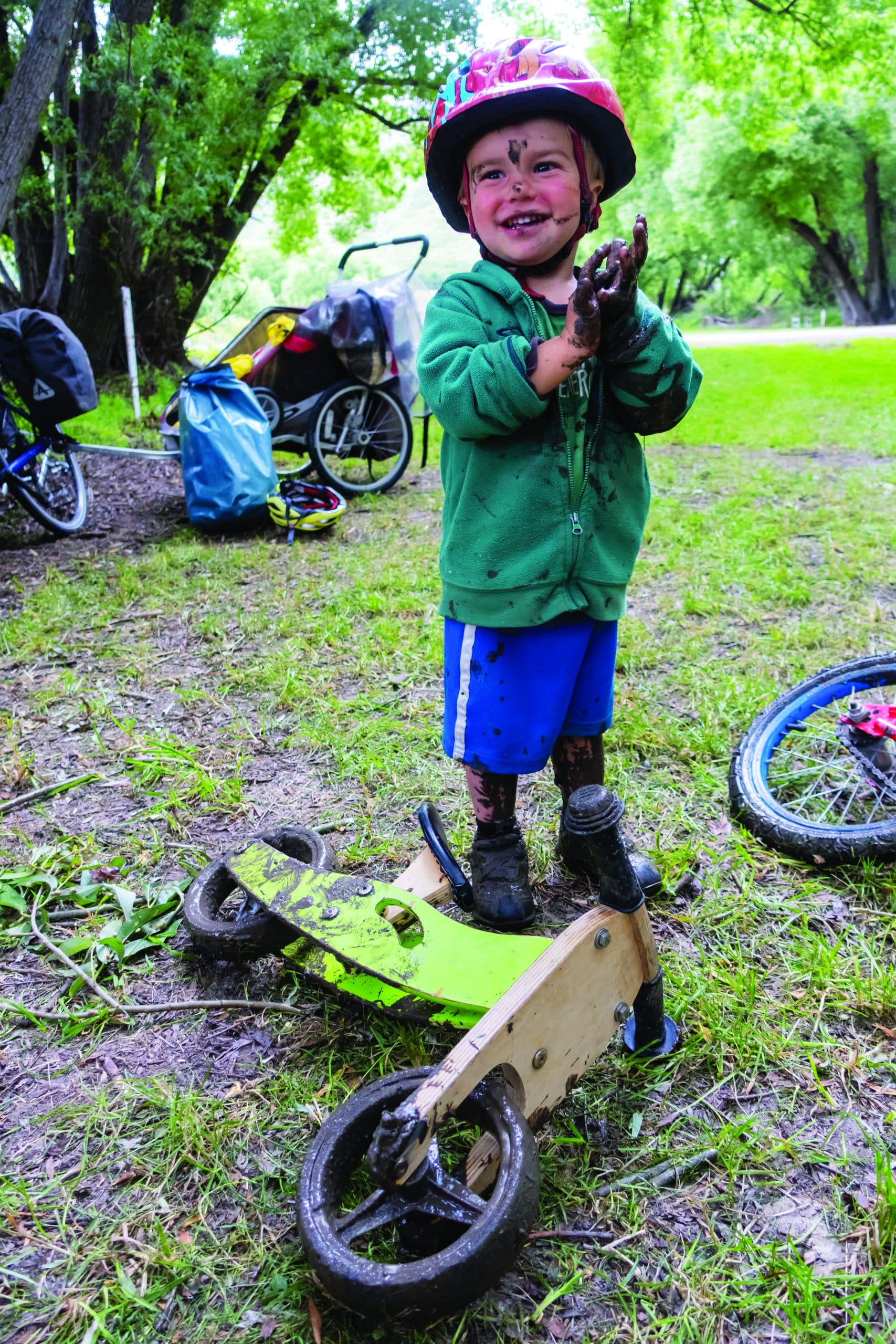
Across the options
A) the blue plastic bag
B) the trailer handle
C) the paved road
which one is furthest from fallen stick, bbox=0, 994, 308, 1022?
the paved road

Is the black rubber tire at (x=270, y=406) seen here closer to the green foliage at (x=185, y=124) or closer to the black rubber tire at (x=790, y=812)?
the green foliage at (x=185, y=124)

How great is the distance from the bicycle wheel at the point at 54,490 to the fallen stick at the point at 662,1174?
474 cm

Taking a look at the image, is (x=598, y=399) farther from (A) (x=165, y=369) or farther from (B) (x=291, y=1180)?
(A) (x=165, y=369)

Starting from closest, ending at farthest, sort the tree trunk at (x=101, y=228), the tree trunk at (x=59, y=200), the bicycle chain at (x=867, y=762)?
the bicycle chain at (x=867, y=762), the tree trunk at (x=59, y=200), the tree trunk at (x=101, y=228)

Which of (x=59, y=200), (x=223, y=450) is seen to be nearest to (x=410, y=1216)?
(x=223, y=450)

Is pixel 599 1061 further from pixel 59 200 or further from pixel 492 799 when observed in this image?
pixel 59 200

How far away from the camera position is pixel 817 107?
29.3m

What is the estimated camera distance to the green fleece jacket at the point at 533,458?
1598mm

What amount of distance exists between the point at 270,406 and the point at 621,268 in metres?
5.02

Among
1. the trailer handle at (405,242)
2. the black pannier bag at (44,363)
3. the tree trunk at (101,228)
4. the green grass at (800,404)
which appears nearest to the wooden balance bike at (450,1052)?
the black pannier bag at (44,363)

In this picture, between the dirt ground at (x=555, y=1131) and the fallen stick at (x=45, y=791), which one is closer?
the dirt ground at (x=555, y=1131)

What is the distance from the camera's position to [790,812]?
2248 millimetres

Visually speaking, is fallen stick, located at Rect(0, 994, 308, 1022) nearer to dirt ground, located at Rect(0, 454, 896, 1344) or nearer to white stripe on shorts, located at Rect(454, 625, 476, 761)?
dirt ground, located at Rect(0, 454, 896, 1344)

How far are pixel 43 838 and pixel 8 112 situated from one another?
4.79m
